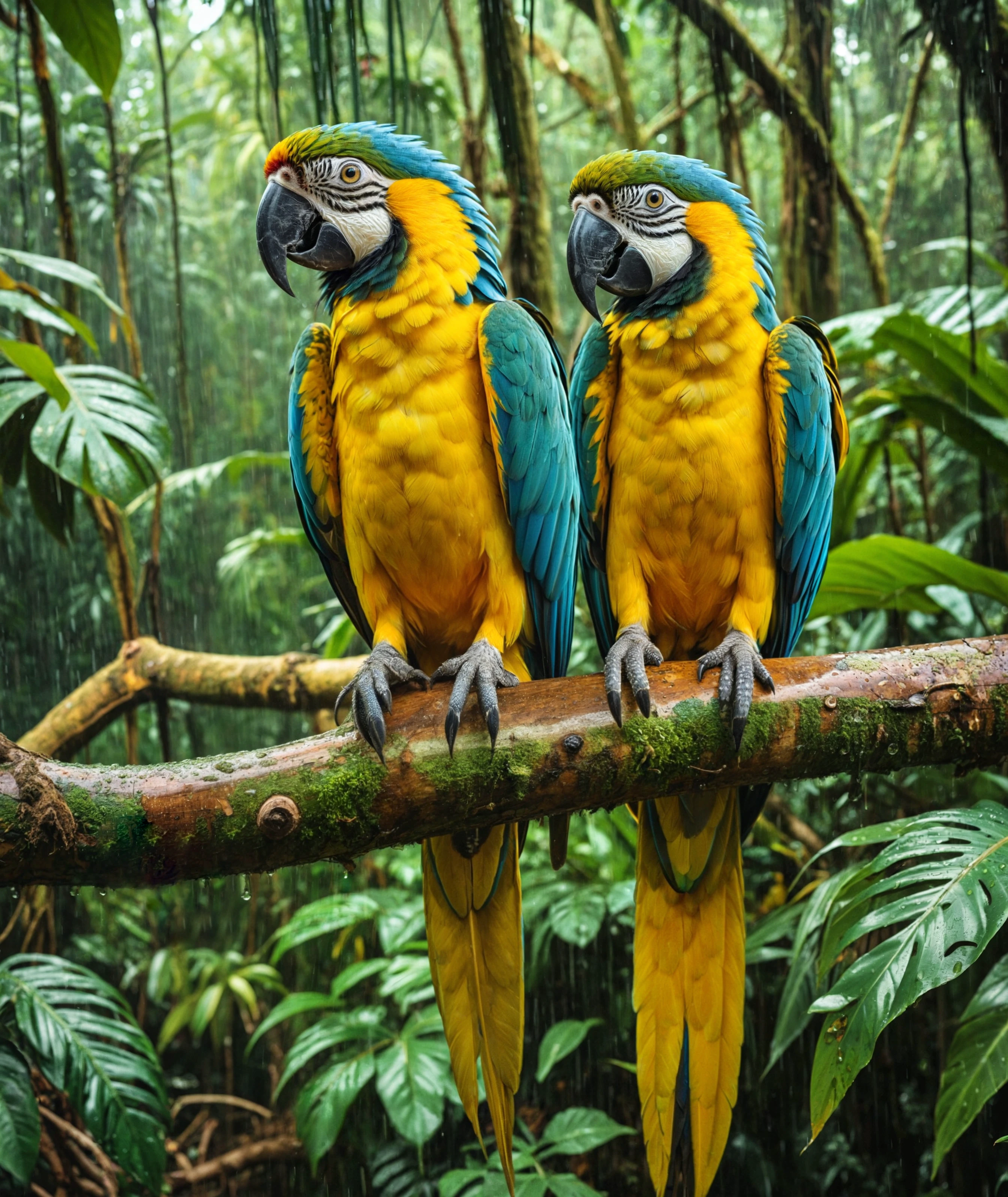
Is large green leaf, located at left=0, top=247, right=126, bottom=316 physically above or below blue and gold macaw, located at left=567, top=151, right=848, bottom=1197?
above

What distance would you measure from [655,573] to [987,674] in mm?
567

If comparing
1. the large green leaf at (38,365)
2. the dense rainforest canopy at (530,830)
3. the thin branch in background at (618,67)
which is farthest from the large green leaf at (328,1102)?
the thin branch in background at (618,67)

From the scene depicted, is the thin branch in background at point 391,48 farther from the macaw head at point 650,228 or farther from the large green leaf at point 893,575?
the large green leaf at point 893,575

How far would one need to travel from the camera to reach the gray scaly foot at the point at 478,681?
1.29 metres

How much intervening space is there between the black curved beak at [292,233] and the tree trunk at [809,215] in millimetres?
1991

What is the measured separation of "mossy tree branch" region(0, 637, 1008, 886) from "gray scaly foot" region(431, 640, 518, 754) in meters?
0.02

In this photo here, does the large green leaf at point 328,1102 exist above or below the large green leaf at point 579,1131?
above

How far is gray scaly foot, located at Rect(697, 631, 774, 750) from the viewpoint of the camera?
1.37 metres

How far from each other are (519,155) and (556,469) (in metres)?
1.02

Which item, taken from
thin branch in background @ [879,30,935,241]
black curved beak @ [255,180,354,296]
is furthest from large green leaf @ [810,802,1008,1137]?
thin branch in background @ [879,30,935,241]

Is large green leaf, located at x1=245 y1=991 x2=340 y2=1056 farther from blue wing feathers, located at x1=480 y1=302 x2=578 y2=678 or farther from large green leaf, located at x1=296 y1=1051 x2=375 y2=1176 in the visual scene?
blue wing feathers, located at x1=480 y1=302 x2=578 y2=678

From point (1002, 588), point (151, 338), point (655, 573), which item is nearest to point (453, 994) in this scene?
point (655, 573)

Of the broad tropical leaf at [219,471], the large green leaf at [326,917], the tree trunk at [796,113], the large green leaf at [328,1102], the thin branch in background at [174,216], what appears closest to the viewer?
the thin branch in background at [174,216]

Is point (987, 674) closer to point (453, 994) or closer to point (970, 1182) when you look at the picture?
point (453, 994)
